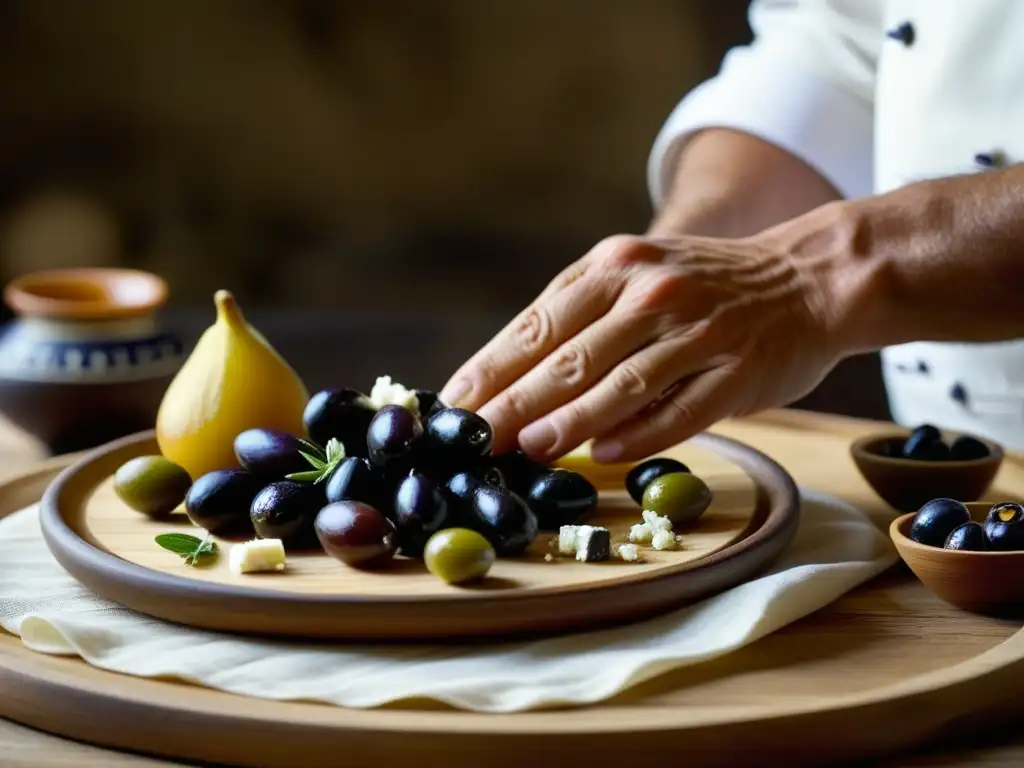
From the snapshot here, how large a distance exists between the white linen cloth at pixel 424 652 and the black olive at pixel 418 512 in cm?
8

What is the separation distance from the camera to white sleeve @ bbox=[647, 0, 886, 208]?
1.46 meters

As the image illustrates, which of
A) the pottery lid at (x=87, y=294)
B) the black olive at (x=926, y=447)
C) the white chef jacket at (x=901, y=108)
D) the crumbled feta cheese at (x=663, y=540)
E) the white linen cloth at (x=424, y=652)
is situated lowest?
the white linen cloth at (x=424, y=652)

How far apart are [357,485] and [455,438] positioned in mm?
74

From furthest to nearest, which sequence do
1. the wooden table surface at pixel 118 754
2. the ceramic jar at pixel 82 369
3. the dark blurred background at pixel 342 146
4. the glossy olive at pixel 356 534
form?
the dark blurred background at pixel 342 146 → the ceramic jar at pixel 82 369 → the glossy olive at pixel 356 534 → the wooden table surface at pixel 118 754

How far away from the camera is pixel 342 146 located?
2.77m

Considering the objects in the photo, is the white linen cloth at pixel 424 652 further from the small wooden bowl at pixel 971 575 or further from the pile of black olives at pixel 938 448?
the pile of black olives at pixel 938 448

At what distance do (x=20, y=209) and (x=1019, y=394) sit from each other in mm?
2255

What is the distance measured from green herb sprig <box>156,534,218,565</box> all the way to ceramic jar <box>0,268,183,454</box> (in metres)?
0.45

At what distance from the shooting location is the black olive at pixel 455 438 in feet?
2.64

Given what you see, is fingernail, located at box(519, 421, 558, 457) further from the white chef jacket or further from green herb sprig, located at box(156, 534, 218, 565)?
the white chef jacket

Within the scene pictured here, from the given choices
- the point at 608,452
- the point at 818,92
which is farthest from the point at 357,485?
the point at 818,92

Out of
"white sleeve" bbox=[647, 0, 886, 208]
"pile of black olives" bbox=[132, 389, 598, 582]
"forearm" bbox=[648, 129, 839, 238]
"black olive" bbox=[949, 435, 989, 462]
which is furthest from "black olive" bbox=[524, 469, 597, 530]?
"white sleeve" bbox=[647, 0, 886, 208]

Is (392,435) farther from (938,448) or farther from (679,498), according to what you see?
(938,448)

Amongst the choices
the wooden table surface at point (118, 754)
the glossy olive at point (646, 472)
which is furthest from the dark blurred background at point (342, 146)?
the wooden table surface at point (118, 754)
